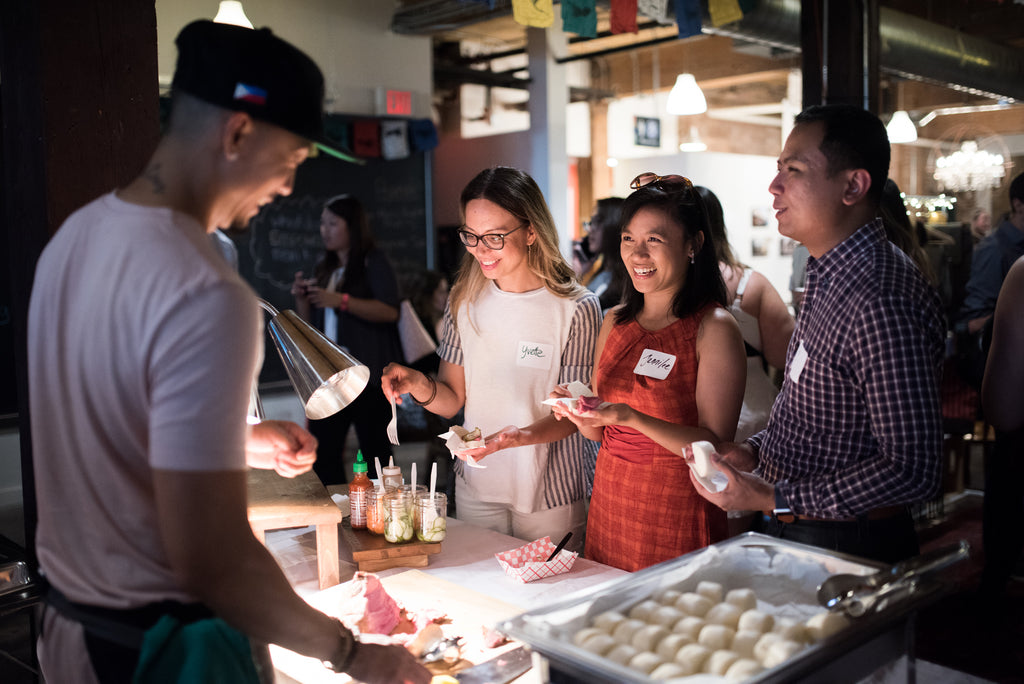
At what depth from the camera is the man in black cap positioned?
3.06ft

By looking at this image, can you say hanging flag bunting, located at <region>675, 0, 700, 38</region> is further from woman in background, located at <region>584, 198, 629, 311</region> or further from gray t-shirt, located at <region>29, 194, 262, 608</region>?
gray t-shirt, located at <region>29, 194, 262, 608</region>

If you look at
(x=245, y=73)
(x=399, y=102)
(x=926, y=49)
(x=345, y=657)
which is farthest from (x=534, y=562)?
(x=399, y=102)

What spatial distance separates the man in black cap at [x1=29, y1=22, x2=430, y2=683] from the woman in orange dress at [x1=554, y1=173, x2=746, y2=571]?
3.85 feet

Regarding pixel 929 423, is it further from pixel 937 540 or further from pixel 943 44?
pixel 943 44

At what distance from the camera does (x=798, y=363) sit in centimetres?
174

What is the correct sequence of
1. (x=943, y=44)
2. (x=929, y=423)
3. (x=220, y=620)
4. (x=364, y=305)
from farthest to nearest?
(x=943, y=44) < (x=364, y=305) < (x=929, y=423) < (x=220, y=620)

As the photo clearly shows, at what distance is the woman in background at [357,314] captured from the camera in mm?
4363

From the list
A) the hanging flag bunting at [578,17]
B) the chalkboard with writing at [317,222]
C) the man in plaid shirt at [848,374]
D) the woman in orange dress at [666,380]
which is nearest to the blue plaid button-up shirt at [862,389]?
the man in plaid shirt at [848,374]

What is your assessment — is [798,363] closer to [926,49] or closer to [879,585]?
[879,585]

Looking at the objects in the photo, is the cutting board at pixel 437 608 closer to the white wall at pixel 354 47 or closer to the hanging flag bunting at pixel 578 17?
the hanging flag bunting at pixel 578 17

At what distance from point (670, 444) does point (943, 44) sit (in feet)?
12.6

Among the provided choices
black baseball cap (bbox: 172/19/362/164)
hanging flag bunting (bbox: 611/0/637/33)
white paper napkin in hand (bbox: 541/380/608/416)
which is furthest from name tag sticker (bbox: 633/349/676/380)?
hanging flag bunting (bbox: 611/0/637/33)

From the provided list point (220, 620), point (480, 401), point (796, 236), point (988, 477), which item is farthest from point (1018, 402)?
point (220, 620)

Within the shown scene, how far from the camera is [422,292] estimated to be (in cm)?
571
